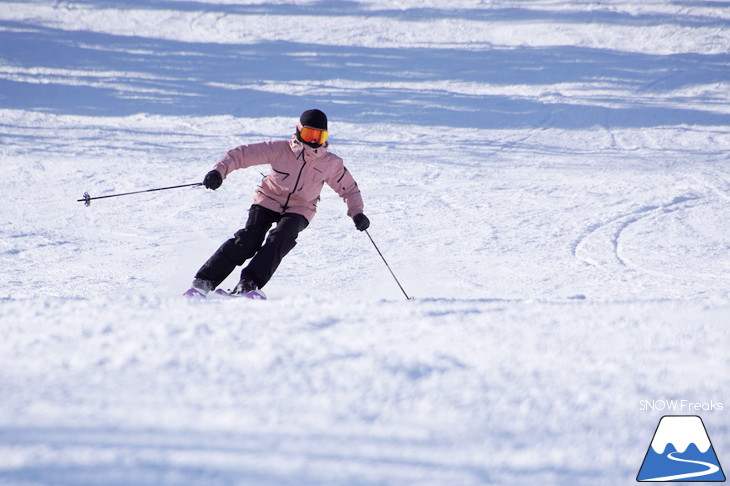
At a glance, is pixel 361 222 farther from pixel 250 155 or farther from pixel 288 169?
pixel 250 155

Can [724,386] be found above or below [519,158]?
below

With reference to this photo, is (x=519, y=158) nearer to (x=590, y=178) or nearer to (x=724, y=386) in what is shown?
(x=590, y=178)

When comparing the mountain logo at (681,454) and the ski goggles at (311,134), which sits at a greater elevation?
the ski goggles at (311,134)

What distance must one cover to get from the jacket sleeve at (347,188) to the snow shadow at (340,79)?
6.65 metres

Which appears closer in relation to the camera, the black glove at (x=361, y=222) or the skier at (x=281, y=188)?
the skier at (x=281, y=188)

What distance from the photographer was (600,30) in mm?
16562

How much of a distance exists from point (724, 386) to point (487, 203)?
578 centimetres

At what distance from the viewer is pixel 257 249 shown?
13.6 ft

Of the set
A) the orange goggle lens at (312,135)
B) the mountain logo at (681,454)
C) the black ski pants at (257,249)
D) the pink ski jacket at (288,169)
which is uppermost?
the orange goggle lens at (312,135)

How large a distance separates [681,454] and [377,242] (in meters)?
4.90

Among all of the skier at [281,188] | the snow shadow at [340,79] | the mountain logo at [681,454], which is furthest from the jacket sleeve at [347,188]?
the snow shadow at [340,79]

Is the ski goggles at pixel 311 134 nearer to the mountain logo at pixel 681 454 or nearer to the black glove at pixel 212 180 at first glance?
the black glove at pixel 212 180

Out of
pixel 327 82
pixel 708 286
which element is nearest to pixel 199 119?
pixel 327 82

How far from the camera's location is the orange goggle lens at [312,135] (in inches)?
167
